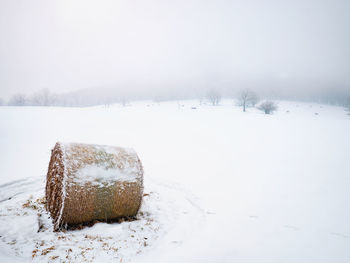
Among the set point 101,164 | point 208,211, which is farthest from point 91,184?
point 208,211

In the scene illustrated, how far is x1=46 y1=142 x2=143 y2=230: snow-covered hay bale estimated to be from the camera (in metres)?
4.45

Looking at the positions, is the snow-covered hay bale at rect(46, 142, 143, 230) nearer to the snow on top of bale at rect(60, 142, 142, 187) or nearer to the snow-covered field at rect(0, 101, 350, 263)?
the snow on top of bale at rect(60, 142, 142, 187)

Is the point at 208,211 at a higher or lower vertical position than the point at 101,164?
lower

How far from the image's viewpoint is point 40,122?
2162 centimetres

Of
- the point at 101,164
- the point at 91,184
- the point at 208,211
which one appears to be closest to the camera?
the point at 91,184

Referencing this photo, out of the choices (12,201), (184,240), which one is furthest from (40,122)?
→ (184,240)

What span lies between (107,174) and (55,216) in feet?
5.31

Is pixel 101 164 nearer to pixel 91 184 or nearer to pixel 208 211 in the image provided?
pixel 91 184

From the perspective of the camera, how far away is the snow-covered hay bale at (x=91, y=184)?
4445 mm

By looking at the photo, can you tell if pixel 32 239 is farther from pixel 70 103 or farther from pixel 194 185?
pixel 70 103

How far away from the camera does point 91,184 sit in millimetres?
4586

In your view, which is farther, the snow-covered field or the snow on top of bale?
the snow on top of bale

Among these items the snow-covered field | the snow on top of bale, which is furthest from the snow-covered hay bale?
the snow-covered field

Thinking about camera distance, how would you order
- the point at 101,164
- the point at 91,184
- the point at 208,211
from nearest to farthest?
the point at 91,184
the point at 101,164
the point at 208,211
